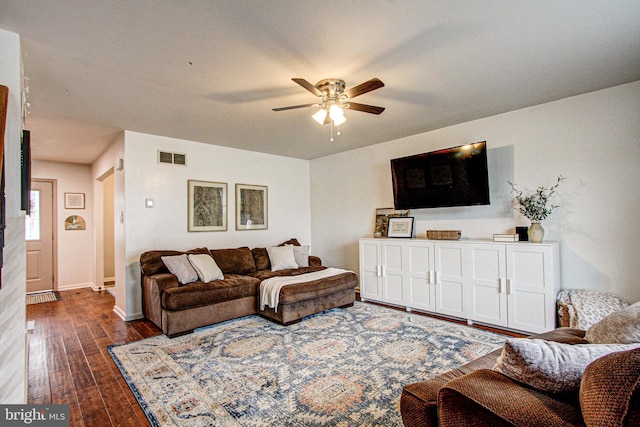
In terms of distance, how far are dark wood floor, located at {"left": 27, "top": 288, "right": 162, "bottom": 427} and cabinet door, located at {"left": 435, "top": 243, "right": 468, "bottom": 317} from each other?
328cm

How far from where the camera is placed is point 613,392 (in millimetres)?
835

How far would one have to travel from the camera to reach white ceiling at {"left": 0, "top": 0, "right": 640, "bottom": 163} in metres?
1.88

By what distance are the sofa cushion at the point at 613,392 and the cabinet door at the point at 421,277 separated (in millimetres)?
3127

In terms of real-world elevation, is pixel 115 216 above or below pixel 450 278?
above

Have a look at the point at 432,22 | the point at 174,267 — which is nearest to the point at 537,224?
the point at 432,22

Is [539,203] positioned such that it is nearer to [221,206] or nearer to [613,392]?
[613,392]

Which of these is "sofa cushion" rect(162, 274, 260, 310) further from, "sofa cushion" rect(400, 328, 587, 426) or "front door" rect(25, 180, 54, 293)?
"front door" rect(25, 180, 54, 293)

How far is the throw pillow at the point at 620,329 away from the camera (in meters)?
1.36

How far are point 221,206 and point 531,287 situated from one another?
4249 mm

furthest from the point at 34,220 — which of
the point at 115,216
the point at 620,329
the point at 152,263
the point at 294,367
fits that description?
the point at 620,329

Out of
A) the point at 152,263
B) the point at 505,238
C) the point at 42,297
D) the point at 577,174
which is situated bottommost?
the point at 42,297

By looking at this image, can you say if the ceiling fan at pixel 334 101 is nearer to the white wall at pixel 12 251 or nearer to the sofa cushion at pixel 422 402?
the white wall at pixel 12 251

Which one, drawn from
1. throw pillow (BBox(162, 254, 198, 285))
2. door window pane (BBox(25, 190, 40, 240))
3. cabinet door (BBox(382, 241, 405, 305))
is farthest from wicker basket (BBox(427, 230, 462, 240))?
door window pane (BBox(25, 190, 40, 240))

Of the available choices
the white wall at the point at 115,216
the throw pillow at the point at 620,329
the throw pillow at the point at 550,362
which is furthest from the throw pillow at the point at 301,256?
the throw pillow at the point at 550,362
